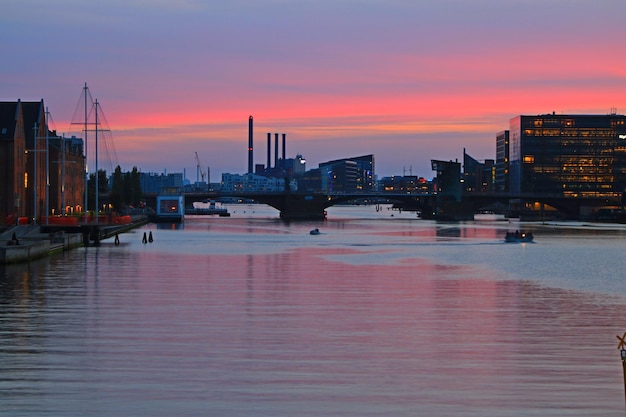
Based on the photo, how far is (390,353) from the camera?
34.7 m

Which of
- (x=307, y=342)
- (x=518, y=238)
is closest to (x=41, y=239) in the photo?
(x=307, y=342)

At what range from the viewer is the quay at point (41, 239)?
77100mm

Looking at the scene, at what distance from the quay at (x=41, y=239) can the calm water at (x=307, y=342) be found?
9.09 feet

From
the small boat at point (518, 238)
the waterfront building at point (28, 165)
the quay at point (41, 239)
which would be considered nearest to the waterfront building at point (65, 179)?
the waterfront building at point (28, 165)

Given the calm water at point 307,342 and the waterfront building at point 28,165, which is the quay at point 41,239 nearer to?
the calm water at point 307,342

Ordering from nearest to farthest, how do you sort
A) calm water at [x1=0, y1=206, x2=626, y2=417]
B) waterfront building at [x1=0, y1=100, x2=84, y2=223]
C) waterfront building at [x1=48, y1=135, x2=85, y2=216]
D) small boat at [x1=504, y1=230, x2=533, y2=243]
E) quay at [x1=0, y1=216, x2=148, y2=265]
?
calm water at [x1=0, y1=206, x2=626, y2=417], quay at [x1=0, y1=216, x2=148, y2=265], waterfront building at [x1=0, y1=100, x2=84, y2=223], small boat at [x1=504, y1=230, x2=533, y2=243], waterfront building at [x1=48, y1=135, x2=85, y2=216]

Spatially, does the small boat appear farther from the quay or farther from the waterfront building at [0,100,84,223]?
the waterfront building at [0,100,84,223]

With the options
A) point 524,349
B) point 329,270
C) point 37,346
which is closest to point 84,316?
point 37,346

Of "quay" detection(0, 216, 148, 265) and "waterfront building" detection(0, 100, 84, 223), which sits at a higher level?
"waterfront building" detection(0, 100, 84, 223)

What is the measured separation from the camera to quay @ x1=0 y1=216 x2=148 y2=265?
77.1 metres

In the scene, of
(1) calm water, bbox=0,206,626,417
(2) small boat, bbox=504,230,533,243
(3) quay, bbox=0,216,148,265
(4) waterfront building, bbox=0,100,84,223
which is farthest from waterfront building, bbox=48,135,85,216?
(1) calm water, bbox=0,206,626,417

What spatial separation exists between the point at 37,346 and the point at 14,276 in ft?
109

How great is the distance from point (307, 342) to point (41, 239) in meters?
69.0

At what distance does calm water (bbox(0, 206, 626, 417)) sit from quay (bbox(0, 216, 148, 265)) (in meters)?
2.77
